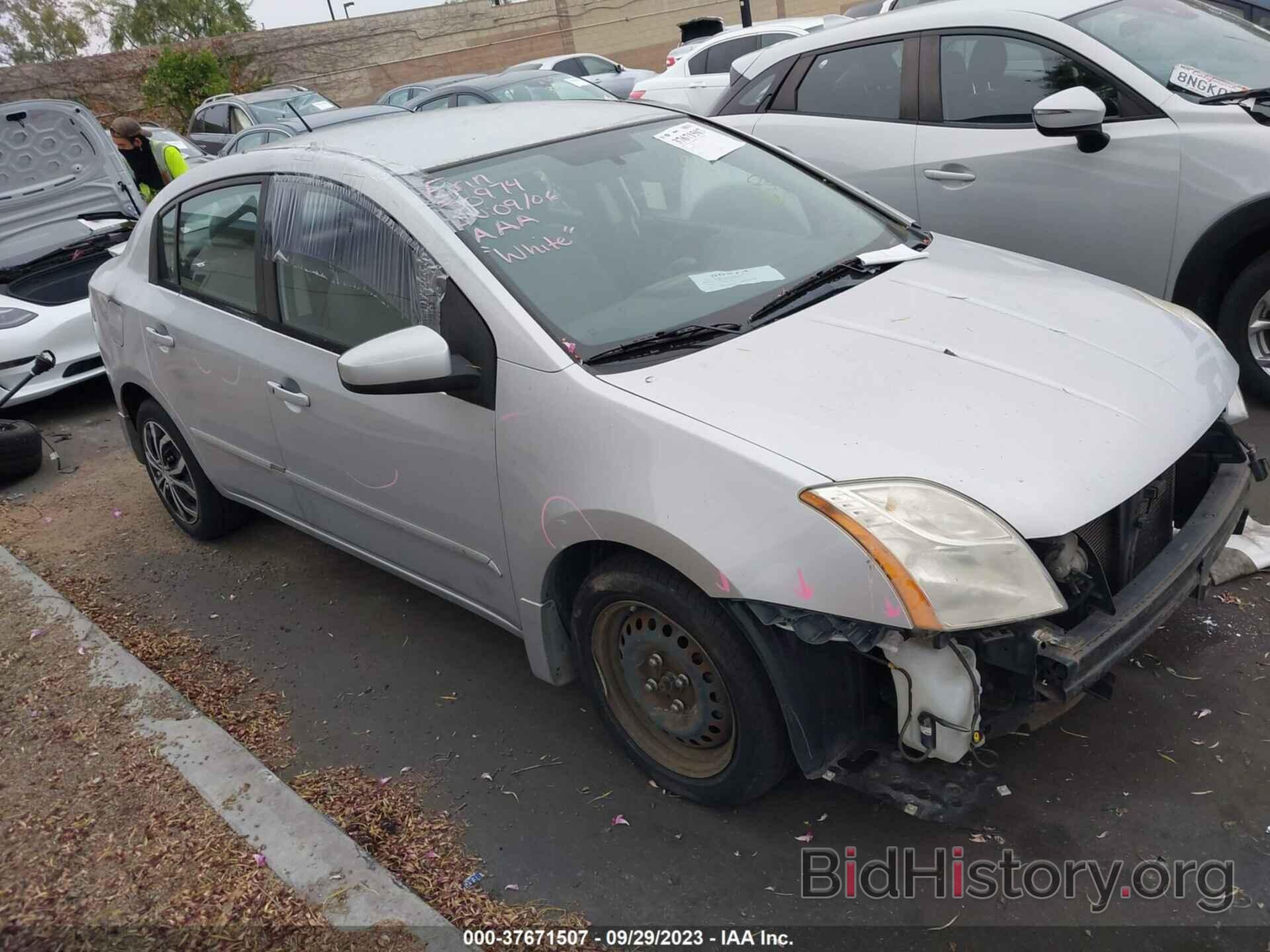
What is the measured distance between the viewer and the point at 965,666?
2.38 meters

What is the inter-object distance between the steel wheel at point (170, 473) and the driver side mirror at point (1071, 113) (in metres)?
3.99

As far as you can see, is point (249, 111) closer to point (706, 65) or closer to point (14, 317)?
point (706, 65)

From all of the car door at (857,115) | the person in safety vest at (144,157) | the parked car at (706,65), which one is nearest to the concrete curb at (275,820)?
the car door at (857,115)

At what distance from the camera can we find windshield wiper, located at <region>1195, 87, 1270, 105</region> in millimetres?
4480

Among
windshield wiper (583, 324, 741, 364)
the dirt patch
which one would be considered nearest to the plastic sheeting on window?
windshield wiper (583, 324, 741, 364)

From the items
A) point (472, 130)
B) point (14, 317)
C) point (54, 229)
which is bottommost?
point (14, 317)

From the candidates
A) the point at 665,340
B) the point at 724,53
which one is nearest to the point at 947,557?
the point at 665,340

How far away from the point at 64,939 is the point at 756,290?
8.39 ft

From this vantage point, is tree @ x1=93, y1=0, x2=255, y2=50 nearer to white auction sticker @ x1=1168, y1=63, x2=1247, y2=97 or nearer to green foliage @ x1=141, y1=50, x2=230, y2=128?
green foliage @ x1=141, y1=50, x2=230, y2=128

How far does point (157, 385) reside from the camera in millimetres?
4609

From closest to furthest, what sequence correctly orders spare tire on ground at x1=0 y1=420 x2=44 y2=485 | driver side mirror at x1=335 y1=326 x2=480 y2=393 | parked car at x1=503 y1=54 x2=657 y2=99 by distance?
driver side mirror at x1=335 y1=326 x2=480 y2=393 → spare tire on ground at x1=0 y1=420 x2=44 y2=485 → parked car at x1=503 y1=54 x2=657 y2=99

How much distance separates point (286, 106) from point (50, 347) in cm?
1033

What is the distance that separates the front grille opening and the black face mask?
437 centimetres

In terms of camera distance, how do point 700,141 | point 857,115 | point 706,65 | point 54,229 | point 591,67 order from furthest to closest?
point 591,67 < point 706,65 < point 54,229 < point 857,115 < point 700,141
